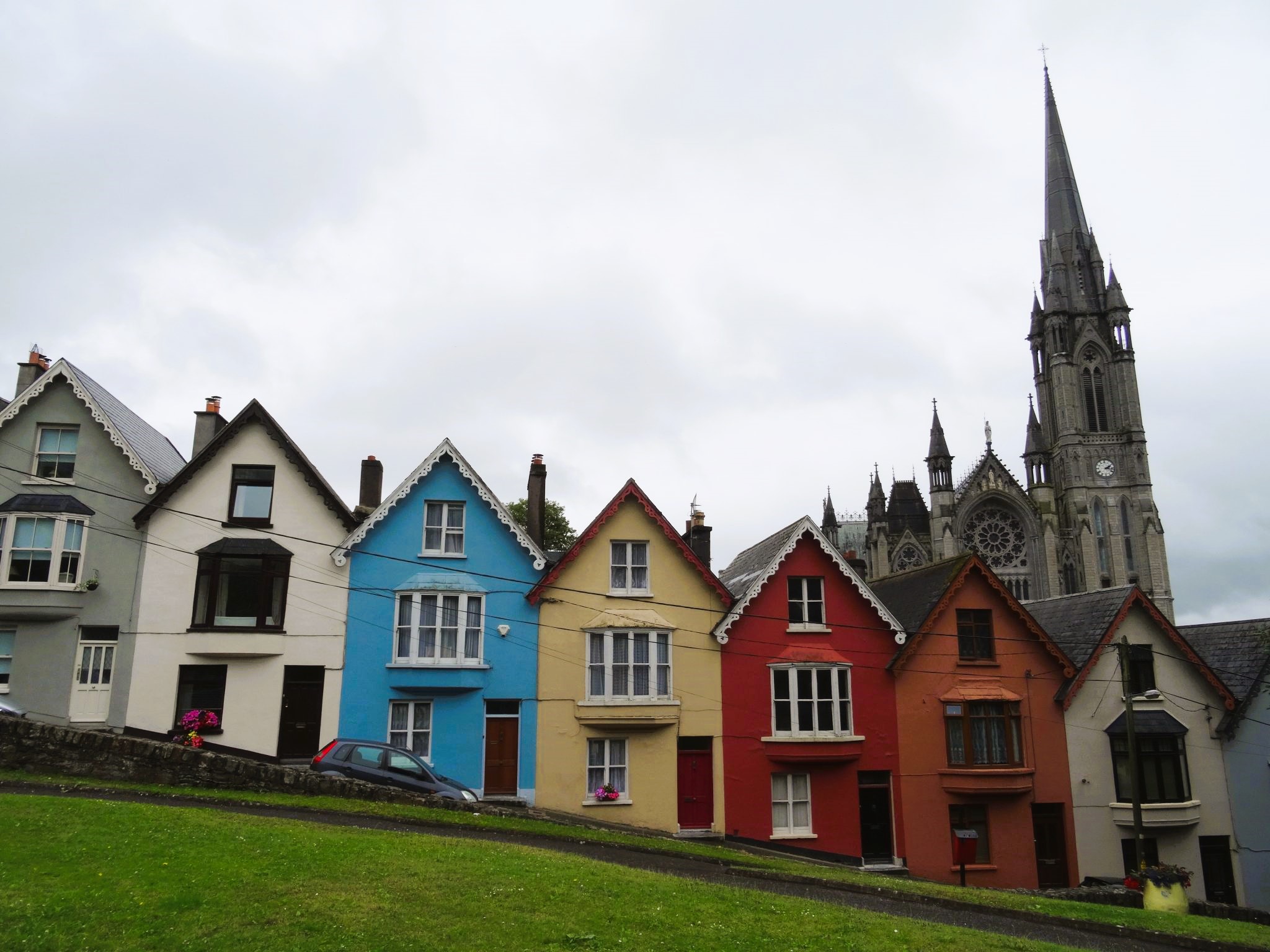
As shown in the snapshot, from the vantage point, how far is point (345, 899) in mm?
12875

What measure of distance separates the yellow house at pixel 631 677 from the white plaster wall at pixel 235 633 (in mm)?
6472

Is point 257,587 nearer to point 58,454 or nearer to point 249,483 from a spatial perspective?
point 249,483

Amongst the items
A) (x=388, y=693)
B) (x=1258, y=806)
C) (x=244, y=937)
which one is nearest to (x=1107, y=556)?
(x=1258, y=806)

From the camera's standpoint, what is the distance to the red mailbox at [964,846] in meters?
25.8

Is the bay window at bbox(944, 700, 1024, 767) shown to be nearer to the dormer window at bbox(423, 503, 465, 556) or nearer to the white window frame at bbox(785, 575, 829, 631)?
the white window frame at bbox(785, 575, 829, 631)

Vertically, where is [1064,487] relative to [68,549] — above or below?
above

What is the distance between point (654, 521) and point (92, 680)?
58.0 ft

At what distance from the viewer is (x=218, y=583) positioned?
92.0 ft

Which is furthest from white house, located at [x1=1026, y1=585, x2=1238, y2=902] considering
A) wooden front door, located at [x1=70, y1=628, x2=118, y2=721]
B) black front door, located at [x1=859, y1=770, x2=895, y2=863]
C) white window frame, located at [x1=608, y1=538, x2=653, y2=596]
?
wooden front door, located at [x1=70, y1=628, x2=118, y2=721]

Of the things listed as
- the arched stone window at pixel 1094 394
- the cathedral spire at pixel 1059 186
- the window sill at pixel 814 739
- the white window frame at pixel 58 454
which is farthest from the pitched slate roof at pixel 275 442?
the cathedral spire at pixel 1059 186

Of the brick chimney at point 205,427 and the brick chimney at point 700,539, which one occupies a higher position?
the brick chimney at point 205,427

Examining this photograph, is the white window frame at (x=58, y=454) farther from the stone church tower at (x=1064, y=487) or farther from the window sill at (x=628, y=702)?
the stone church tower at (x=1064, y=487)

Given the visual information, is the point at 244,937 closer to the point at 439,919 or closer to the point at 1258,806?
the point at 439,919

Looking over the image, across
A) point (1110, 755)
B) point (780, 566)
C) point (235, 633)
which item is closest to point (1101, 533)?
point (1110, 755)
